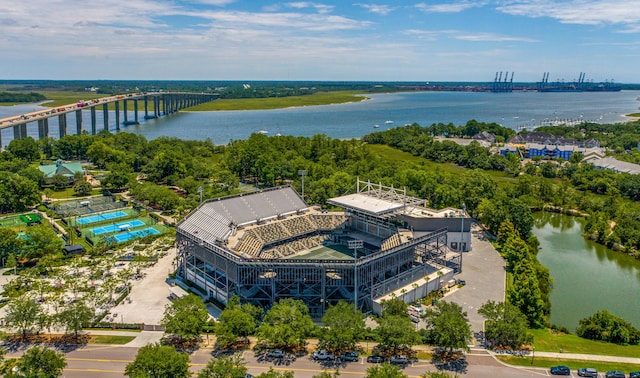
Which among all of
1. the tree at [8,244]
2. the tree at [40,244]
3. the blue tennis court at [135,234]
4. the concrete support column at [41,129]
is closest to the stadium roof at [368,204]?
the blue tennis court at [135,234]

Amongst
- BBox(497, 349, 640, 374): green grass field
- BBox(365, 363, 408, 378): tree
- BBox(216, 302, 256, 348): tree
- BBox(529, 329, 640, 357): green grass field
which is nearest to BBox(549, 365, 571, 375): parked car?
BBox(497, 349, 640, 374): green grass field

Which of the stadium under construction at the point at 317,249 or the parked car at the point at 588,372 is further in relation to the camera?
the stadium under construction at the point at 317,249

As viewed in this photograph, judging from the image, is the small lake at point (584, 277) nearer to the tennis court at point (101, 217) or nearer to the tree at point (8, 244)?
the tree at point (8, 244)

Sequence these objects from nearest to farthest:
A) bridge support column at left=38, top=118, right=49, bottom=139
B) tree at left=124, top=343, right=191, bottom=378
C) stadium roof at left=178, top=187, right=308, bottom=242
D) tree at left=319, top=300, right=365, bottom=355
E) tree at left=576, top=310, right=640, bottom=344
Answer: tree at left=124, top=343, right=191, bottom=378 → tree at left=319, top=300, right=365, bottom=355 → tree at left=576, top=310, right=640, bottom=344 → stadium roof at left=178, top=187, right=308, bottom=242 → bridge support column at left=38, top=118, right=49, bottom=139

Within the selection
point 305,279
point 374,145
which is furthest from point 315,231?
point 374,145

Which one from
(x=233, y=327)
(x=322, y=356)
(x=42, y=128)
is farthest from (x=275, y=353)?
(x=42, y=128)

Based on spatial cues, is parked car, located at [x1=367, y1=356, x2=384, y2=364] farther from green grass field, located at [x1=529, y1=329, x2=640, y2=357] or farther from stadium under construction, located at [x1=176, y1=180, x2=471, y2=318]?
green grass field, located at [x1=529, y1=329, x2=640, y2=357]
